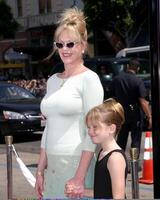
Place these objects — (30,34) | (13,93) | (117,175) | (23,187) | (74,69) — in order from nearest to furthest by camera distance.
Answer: (117,175) → (74,69) → (23,187) → (13,93) → (30,34)

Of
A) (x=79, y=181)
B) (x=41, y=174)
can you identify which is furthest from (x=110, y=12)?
(x=79, y=181)

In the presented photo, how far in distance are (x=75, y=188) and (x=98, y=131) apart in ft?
1.22

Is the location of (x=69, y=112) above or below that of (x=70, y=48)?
below

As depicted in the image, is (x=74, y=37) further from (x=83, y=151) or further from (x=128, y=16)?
(x=128, y=16)

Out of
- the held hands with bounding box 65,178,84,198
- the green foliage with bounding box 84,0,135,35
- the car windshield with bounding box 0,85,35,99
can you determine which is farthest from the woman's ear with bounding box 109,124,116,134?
the green foliage with bounding box 84,0,135,35

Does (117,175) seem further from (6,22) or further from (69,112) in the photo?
(6,22)

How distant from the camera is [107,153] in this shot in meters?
3.46

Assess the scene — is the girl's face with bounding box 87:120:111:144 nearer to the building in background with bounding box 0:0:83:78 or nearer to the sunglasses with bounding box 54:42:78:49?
the sunglasses with bounding box 54:42:78:49

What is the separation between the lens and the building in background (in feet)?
130

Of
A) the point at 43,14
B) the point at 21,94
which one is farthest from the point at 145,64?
Result: the point at 43,14

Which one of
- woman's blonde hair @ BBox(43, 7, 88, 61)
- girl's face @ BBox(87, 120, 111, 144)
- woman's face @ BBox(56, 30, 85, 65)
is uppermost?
woman's blonde hair @ BBox(43, 7, 88, 61)

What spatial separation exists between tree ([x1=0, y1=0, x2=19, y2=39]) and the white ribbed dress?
1451 inches

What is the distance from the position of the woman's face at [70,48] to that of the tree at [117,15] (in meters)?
24.4

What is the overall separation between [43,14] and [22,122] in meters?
29.0
